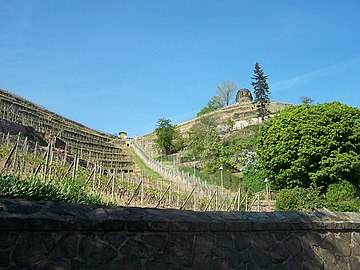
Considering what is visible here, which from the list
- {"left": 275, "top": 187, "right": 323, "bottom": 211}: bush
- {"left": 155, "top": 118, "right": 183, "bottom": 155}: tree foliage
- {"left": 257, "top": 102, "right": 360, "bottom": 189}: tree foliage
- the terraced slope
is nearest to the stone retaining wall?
{"left": 275, "top": 187, "right": 323, "bottom": 211}: bush

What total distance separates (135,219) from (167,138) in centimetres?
6800

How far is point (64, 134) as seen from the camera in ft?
189

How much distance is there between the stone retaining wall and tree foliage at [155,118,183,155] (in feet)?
215

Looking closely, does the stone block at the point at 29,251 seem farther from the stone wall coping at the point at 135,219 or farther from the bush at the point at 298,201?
the bush at the point at 298,201

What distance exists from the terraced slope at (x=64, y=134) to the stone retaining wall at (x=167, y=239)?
140 ft

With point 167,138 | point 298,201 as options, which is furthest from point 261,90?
point 298,201

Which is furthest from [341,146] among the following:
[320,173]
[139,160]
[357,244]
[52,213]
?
[139,160]

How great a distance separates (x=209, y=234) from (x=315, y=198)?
66.4ft

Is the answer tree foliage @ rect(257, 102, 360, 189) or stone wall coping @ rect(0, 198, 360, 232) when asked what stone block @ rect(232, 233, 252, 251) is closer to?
stone wall coping @ rect(0, 198, 360, 232)

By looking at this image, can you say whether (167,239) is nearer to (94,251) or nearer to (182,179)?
(94,251)

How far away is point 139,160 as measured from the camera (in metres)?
61.5

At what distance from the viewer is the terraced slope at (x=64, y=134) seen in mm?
50972

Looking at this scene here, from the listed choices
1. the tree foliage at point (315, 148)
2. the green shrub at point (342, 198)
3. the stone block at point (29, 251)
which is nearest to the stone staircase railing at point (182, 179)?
the tree foliage at point (315, 148)

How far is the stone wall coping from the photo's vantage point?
163 inches
